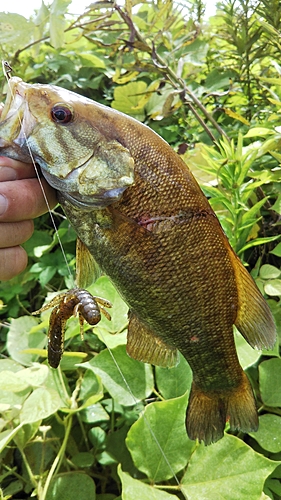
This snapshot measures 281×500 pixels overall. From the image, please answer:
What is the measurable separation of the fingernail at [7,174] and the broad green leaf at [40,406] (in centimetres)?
55

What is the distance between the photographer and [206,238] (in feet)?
2.20

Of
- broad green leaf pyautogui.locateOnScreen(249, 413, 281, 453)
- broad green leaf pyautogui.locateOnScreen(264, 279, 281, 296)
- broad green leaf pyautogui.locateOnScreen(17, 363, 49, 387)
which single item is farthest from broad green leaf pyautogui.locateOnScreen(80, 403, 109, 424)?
broad green leaf pyautogui.locateOnScreen(264, 279, 281, 296)

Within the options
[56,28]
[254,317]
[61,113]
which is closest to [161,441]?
[254,317]

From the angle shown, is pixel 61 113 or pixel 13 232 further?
pixel 13 232

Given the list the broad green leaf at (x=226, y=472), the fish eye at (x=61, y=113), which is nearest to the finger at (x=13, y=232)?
the fish eye at (x=61, y=113)

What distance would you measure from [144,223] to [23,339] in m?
0.76

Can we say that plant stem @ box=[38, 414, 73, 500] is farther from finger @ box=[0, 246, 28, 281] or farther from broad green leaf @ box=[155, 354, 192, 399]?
finger @ box=[0, 246, 28, 281]

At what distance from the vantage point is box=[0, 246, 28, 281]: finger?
768 mm

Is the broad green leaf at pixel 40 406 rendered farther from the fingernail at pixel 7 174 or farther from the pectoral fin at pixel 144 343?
the fingernail at pixel 7 174

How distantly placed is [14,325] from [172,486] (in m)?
0.62

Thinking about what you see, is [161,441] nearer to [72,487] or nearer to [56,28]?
[72,487]

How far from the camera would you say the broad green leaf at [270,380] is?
1038 mm

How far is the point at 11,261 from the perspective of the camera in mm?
773

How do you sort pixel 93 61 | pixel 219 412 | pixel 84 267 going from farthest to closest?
pixel 93 61 → pixel 219 412 → pixel 84 267
